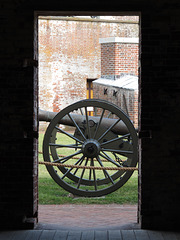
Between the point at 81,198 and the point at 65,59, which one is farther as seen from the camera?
the point at 65,59

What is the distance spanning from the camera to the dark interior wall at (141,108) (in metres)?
4.25

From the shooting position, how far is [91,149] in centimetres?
689

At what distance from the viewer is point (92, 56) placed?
2170 centimetres

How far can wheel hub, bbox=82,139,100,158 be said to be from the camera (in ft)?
22.5

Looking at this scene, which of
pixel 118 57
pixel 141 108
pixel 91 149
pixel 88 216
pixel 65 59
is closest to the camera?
pixel 141 108

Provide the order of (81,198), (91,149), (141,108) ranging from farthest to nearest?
1. (81,198)
2. (91,149)
3. (141,108)

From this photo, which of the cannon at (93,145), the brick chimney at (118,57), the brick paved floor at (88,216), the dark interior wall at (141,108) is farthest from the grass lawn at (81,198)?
the brick chimney at (118,57)

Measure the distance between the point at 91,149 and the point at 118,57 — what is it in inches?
445

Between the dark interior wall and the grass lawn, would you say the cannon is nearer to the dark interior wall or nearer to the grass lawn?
the grass lawn

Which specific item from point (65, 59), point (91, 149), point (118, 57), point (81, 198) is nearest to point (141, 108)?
point (91, 149)

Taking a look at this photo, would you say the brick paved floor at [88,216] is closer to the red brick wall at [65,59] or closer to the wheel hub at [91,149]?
the wheel hub at [91,149]

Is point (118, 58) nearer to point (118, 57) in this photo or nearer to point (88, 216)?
point (118, 57)
